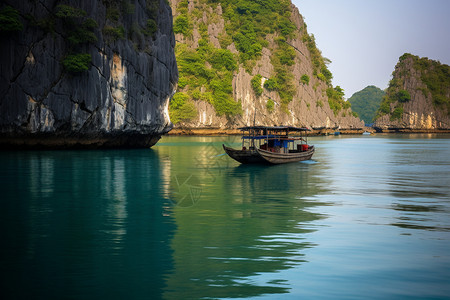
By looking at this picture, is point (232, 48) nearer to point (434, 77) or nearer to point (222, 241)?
point (434, 77)

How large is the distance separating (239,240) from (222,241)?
40 centimetres

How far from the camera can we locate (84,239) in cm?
1009

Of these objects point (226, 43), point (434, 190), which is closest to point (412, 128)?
point (226, 43)

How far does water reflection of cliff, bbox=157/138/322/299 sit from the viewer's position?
287 inches

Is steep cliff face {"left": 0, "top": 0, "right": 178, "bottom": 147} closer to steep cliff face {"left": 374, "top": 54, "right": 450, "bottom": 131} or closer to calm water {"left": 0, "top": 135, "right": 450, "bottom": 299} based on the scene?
calm water {"left": 0, "top": 135, "right": 450, "bottom": 299}

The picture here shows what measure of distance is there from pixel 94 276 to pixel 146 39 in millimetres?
43603

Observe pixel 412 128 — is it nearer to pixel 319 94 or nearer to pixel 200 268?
pixel 319 94

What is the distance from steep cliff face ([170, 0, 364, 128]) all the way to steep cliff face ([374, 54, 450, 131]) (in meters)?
37.6

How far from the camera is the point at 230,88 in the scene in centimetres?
11406

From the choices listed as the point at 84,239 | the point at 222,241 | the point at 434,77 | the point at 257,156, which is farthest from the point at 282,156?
the point at 434,77

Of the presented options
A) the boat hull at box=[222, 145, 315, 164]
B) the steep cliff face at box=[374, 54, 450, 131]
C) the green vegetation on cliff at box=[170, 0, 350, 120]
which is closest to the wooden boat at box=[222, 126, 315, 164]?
the boat hull at box=[222, 145, 315, 164]

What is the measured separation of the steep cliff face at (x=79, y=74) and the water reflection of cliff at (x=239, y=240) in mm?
23904

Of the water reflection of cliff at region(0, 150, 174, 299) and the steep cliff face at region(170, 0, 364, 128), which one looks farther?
the steep cliff face at region(170, 0, 364, 128)

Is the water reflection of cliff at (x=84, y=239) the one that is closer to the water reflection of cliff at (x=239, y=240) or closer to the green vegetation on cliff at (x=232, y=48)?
the water reflection of cliff at (x=239, y=240)
